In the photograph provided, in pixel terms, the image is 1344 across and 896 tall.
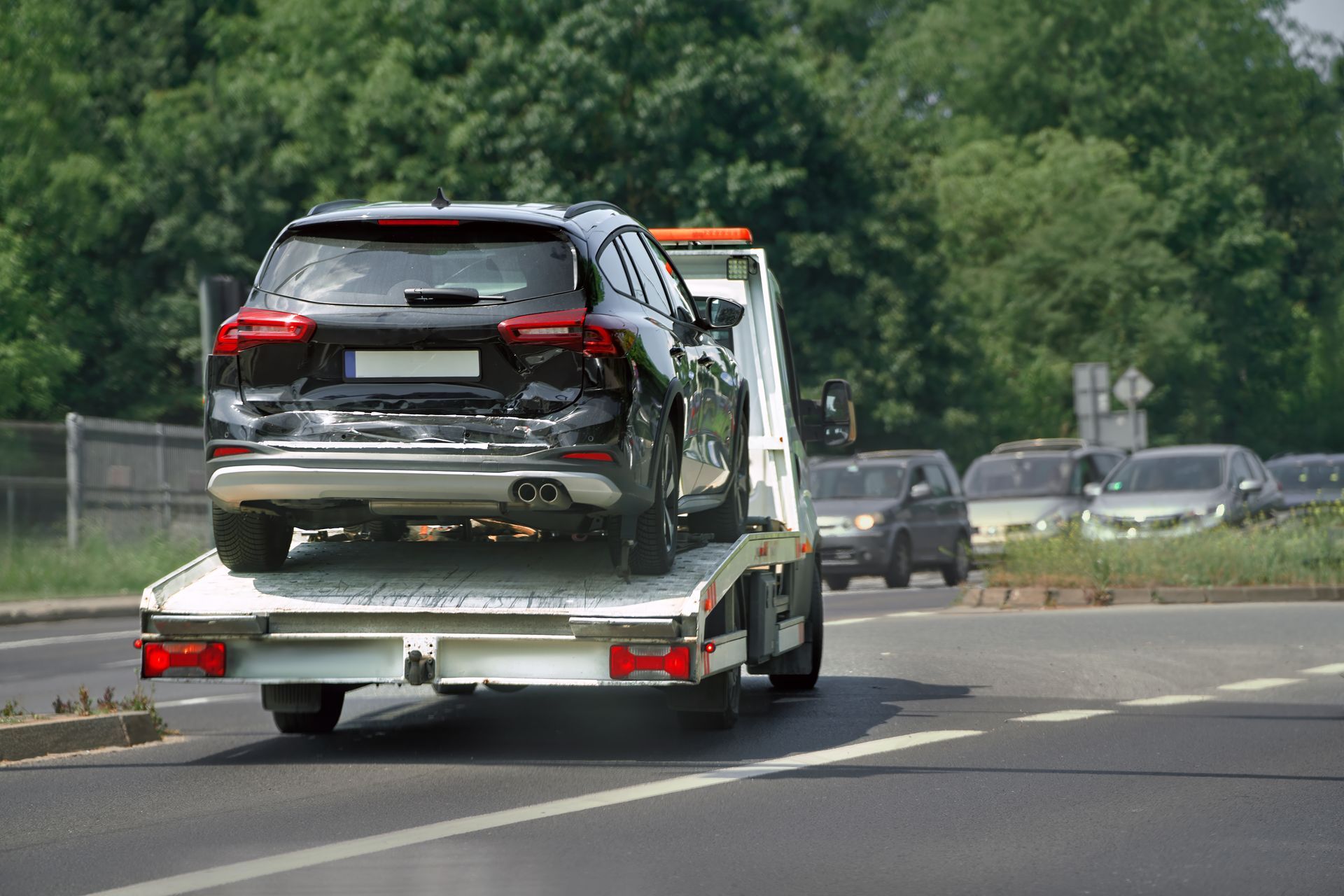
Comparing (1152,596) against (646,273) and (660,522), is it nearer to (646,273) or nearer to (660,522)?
(646,273)

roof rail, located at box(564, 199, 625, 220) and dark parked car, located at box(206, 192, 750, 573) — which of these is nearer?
dark parked car, located at box(206, 192, 750, 573)

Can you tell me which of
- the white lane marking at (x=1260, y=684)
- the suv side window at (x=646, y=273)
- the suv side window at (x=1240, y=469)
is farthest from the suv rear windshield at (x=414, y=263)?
the suv side window at (x=1240, y=469)

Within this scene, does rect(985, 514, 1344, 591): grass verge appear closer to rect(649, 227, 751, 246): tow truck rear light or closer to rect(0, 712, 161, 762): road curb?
rect(649, 227, 751, 246): tow truck rear light

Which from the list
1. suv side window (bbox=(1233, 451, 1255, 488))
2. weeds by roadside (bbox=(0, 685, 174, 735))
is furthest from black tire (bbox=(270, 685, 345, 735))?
suv side window (bbox=(1233, 451, 1255, 488))

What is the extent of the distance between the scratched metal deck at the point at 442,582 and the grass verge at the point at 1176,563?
33.2ft

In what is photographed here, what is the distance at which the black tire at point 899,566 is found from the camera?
85.0 feet

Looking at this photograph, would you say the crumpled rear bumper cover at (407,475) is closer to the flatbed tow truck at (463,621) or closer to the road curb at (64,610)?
the flatbed tow truck at (463,621)

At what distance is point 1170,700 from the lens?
1184 cm

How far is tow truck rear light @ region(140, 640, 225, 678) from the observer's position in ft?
29.3

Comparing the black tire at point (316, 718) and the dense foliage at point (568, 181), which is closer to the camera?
the black tire at point (316, 718)

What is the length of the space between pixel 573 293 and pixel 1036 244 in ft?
162

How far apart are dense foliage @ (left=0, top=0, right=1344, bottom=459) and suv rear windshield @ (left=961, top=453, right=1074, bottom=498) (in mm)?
11096

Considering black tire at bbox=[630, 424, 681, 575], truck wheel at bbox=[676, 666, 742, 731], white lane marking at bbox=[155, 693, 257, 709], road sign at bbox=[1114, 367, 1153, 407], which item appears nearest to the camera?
black tire at bbox=[630, 424, 681, 575]

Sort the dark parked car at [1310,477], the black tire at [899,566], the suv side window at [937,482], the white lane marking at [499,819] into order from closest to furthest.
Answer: the white lane marking at [499,819] → the black tire at [899,566] → the suv side window at [937,482] → the dark parked car at [1310,477]
